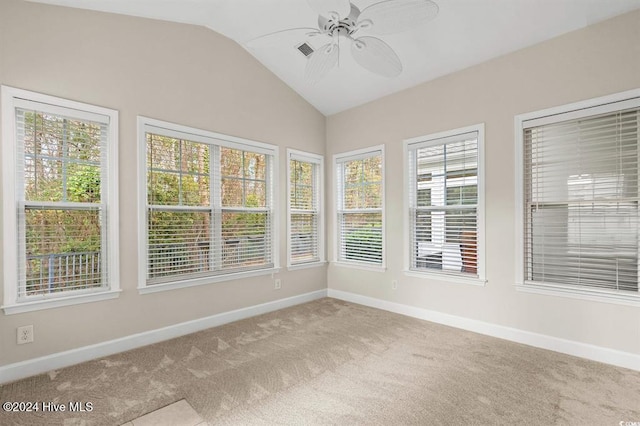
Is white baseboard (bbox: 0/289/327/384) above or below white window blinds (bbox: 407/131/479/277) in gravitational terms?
below

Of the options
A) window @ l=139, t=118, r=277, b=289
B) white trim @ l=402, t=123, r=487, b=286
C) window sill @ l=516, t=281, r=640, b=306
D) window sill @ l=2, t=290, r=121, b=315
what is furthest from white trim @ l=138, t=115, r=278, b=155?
window sill @ l=516, t=281, r=640, b=306

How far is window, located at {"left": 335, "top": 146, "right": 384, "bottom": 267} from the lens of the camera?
4512 mm

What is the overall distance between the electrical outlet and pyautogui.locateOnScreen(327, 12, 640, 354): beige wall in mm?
3535

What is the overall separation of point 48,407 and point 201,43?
138 inches

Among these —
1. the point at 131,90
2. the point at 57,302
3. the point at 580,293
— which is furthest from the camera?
the point at 131,90

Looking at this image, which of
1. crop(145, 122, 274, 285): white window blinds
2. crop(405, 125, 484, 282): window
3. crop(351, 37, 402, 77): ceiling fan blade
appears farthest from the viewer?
crop(405, 125, 484, 282): window

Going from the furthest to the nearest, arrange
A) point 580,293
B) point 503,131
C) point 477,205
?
1. point 477,205
2. point 503,131
3. point 580,293

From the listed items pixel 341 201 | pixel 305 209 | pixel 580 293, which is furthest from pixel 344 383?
pixel 341 201

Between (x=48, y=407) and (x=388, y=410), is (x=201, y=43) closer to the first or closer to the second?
(x=48, y=407)

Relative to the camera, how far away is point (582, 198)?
2986mm

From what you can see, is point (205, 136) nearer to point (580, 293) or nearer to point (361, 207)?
point (361, 207)

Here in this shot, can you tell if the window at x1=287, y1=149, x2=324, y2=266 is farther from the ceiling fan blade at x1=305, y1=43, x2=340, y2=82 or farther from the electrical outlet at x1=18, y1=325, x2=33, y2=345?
the electrical outlet at x1=18, y1=325, x2=33, y2=345

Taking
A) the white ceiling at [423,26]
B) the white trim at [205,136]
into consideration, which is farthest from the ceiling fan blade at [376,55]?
the white trim at [205,136]

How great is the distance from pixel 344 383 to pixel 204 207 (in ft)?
7.72
